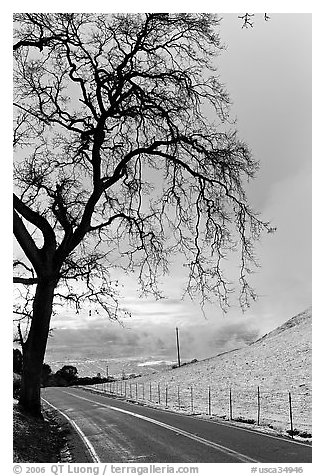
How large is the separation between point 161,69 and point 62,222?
14.7 ft

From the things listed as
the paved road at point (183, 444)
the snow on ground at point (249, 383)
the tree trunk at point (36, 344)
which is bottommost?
the snow on ground at point (249, 383)

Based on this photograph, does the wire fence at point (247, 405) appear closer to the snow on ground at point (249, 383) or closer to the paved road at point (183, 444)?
the snow on ground at point (249, 383)

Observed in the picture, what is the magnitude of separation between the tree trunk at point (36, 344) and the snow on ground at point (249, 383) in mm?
6442

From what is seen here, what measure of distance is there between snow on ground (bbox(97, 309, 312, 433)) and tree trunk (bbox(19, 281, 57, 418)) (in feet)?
21.1

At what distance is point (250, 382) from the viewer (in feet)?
116

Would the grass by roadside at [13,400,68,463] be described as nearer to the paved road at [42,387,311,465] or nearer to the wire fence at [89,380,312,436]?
the paved road at [42,387,311,465]

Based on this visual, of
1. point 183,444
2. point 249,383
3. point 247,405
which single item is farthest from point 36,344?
point 249,383

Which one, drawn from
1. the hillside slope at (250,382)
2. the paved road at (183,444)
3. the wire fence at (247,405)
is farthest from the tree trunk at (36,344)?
the hillside slope at (250,382)

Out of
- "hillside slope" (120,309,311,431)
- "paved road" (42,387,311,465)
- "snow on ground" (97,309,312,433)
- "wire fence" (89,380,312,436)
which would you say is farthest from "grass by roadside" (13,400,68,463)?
"hillside slope" (120,309,311,431)

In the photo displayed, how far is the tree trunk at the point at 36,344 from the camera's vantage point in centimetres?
1283

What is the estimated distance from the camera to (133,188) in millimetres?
12125
